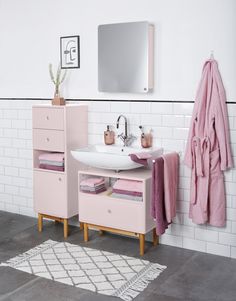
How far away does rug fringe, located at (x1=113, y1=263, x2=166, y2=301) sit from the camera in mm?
3426

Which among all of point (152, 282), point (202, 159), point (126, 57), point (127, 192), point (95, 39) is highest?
point (95, 39)

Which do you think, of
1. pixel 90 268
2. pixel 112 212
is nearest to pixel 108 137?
pixel 112 212

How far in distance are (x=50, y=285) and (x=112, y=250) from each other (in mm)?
Answer: 845

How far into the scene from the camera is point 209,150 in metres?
3.99

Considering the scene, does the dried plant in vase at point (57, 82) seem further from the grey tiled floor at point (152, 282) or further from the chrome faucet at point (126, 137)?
the grey tiled floor at point (152, 282)

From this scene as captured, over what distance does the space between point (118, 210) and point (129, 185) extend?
0.82ft

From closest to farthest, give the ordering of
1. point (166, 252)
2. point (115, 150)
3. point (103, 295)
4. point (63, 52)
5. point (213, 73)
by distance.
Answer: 1. point (103, 295)
2. point (213, 73)
3. point (166, 252)
4. point (115, 150)
5. point (63, 52)

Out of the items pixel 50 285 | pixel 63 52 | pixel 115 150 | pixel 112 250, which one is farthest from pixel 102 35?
pixel 50 285

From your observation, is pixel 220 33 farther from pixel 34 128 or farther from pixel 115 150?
pixel 34 128

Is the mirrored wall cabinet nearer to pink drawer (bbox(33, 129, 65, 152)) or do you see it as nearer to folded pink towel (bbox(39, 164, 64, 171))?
pink drawer (bbox(33, 129, 65, 152))

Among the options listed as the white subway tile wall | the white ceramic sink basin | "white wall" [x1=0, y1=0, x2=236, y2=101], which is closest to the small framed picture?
"white wall" [x1=0, y1=0, x2=236, y2=101]

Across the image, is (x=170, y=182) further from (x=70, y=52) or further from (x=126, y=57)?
(x=70, y=52)

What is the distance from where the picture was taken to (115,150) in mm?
4520

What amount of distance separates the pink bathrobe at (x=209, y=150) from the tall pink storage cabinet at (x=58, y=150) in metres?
1.14
